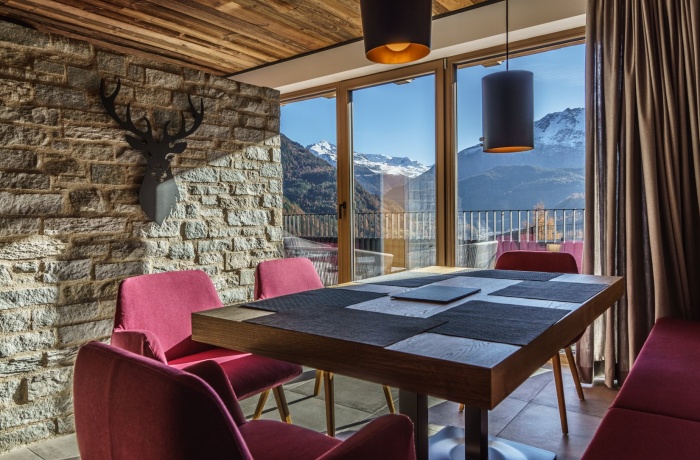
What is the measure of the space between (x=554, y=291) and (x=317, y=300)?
2.82ft

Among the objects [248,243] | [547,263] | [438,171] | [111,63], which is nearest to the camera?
[111,63]

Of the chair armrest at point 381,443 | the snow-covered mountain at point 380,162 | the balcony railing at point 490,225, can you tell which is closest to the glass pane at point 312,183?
the snow-covered mountain at point 380,162

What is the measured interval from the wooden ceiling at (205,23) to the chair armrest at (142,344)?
2.44m

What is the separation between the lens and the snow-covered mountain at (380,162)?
4.27 metres

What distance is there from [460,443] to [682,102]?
84.4 inches

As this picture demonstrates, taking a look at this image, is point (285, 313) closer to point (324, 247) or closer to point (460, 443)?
point (460, 443)

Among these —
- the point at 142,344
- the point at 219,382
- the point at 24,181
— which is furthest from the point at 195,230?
the point at 219,382

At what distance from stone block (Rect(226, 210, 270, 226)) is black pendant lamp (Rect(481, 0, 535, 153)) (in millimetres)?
1638

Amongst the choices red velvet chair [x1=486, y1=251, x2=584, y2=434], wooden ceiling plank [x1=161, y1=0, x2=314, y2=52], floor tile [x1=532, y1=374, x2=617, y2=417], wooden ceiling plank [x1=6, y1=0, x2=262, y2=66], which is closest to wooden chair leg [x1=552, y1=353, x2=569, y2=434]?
red velvet chair [x1=486, y1=251, x2=584, y2=434]

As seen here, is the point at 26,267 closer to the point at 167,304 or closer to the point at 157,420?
the point at 167,304

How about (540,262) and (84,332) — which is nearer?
(84,332)

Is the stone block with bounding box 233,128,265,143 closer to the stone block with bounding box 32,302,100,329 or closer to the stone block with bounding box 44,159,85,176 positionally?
the stone block with bounding box 44,159,85,176

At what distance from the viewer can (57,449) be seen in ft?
7.69

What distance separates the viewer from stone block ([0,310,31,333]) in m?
2.34
